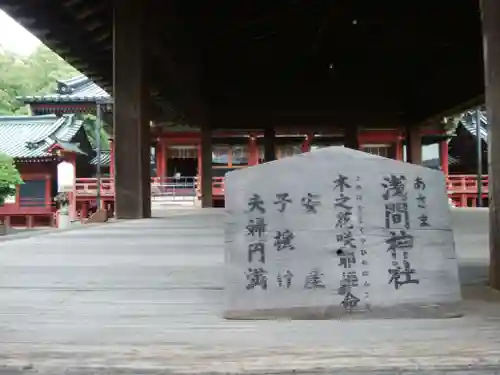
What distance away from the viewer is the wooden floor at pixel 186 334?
1.86 m

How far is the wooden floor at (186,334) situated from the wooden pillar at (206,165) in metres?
13.7

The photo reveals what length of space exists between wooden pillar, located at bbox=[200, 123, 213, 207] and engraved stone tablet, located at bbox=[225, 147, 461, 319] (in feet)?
48.7

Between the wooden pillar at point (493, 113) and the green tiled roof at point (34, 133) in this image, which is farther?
the green tiled roof at point (34, 133)

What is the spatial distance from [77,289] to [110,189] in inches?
686

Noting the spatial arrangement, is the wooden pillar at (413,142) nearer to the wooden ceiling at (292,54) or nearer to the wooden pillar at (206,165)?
the wooden ceiling at (292,54)

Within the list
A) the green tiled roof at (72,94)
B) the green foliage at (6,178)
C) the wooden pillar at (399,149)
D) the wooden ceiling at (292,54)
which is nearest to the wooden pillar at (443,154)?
the wooden pillar at (399,149)

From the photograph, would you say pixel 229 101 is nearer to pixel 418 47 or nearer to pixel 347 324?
pixel 418 47

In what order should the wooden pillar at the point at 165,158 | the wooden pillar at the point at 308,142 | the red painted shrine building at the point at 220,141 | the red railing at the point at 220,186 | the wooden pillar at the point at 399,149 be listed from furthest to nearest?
1. the wooden pillar at the point at 165,158
2. the wooden pillar at the point at 399,149
3. the red painted shrine building at the point at 220,141
4. the wooden pillar at the point at 308,142
5. the red railing at the point at 220,186

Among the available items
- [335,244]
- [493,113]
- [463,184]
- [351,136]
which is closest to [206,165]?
[351,136]

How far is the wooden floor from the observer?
186cm

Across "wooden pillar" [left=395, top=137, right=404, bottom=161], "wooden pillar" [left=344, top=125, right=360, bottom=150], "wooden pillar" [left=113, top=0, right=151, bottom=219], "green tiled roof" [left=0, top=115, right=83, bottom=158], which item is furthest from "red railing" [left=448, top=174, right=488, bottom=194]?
"wooden pillar" [left=113, top=0, right=151, bottom=219]

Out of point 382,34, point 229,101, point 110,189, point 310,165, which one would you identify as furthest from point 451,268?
point 110,189

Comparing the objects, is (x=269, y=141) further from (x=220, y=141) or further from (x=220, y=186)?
(x=220, y=141)

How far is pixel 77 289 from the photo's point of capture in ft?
10.5
